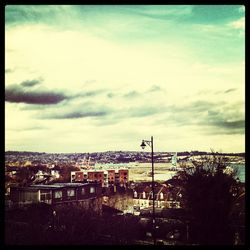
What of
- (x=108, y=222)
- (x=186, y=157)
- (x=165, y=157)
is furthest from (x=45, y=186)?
(x=186, y=157)

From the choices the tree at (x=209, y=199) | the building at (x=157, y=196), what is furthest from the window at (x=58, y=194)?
the tree at (x=209, y=199)

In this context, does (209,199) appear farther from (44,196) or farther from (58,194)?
(44,196)

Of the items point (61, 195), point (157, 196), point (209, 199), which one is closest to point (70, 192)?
point (61, 195)

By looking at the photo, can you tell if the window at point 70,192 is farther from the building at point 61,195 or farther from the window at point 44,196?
the window at point 44,196

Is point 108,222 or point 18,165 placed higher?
point 18,165

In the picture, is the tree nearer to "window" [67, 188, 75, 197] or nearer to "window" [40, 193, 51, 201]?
"window" [67, 188, 75, 197]
